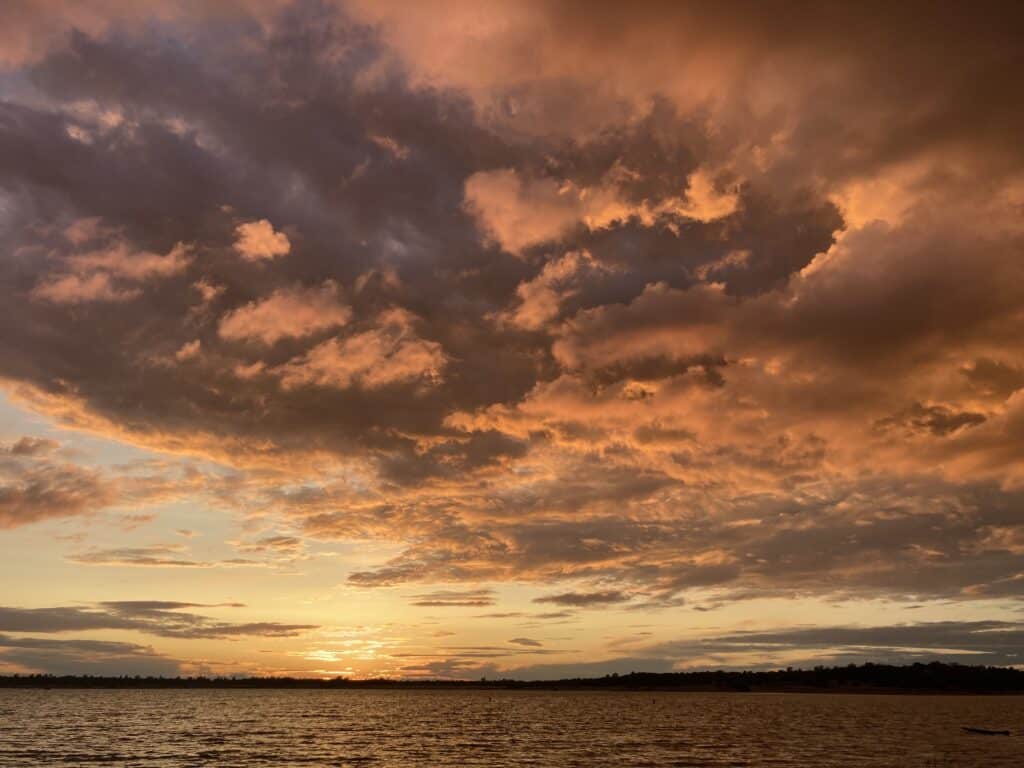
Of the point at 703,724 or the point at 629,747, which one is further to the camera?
the point at 703,724

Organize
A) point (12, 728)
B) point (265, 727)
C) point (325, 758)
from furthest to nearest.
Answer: point (265, 727)
point (12, 728)
point (325, 758)

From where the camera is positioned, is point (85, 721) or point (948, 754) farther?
point (85, 721)

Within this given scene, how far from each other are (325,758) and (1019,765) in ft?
234

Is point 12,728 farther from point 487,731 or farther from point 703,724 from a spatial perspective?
point 703,724

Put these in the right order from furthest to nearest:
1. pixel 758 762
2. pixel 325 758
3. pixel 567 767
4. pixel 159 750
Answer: pixel 159 750 < pixel 325 758 < pixel 758 762 < pixel 567 767

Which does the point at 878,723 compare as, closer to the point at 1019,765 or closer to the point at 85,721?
the point at 1019,765

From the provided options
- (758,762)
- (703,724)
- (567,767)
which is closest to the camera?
(567,767)

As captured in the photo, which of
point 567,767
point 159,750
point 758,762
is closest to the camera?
point 567,767

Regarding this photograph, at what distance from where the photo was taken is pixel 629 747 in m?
98.7

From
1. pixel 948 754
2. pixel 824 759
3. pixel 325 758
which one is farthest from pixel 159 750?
pixel 948 754

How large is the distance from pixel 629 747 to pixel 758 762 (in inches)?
826

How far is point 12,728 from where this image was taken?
431 feet

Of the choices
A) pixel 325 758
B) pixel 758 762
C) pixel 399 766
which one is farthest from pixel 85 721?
pixel 758 762

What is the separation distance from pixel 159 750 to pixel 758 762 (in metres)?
68.4
